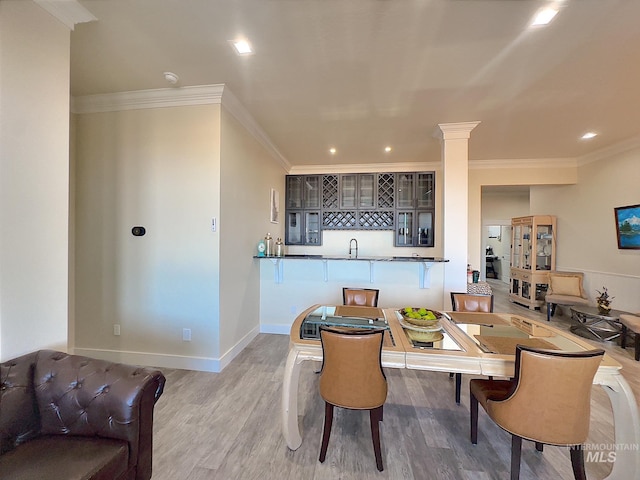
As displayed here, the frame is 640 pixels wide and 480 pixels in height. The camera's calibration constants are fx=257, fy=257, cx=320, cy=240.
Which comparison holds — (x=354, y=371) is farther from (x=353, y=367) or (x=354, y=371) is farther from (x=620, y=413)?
(x=620, y=413)

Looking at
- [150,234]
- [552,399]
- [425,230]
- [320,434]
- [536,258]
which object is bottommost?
[320,434]

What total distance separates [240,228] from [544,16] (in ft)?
10.0

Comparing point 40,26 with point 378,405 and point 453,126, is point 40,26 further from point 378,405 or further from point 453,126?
point 453,126

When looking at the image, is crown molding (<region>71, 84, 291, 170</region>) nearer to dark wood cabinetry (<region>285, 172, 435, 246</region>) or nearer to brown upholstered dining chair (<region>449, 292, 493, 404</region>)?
dark wood cabinetry (<region>285, 172, 435, 246</region>)

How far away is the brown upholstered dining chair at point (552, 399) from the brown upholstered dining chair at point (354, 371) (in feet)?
2.23

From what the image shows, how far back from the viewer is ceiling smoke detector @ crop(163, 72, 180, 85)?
227 centimetres

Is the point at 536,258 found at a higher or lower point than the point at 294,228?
lower

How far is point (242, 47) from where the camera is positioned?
194cm

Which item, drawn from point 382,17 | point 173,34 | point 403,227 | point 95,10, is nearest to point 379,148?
point 403,227

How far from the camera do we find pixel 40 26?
153cm

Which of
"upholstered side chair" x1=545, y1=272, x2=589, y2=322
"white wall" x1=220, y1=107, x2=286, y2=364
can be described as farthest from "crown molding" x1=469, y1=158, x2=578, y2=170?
"white wall" x1=220, y1=107, x2=286, y2=364

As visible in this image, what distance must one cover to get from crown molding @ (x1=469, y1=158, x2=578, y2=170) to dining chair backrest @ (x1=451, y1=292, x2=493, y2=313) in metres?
3.22

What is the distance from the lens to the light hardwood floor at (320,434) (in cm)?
153

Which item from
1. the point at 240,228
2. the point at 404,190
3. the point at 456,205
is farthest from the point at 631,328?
the point at 240,228
